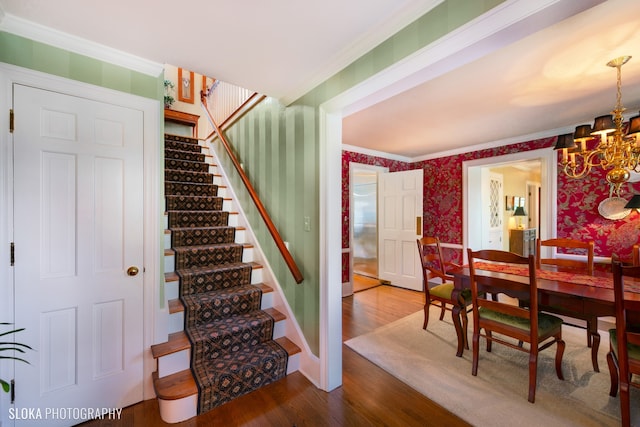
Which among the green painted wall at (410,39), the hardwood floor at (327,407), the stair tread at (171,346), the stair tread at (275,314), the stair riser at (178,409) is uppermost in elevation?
the green painted wall at (410,39)

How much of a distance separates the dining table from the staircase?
174 cm

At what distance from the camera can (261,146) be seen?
2941mm

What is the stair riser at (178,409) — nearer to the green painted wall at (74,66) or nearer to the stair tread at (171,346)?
the stair tread at (171,346)

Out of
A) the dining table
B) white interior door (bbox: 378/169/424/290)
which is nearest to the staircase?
the dining table

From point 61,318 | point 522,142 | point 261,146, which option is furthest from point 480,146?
point 61,318

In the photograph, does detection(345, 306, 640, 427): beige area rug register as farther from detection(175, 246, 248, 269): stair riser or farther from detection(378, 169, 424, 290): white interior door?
detection(378, 169, 424, 290): white interior door

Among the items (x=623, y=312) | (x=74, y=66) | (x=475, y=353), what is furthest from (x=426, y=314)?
(x=74, y=66)

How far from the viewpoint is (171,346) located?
1874 millimetres

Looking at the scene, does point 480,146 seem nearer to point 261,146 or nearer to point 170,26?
point 261,146

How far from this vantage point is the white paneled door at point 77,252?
1533 millimetres

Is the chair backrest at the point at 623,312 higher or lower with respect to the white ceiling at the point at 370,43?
lower

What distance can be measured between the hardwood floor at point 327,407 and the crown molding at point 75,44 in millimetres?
2320

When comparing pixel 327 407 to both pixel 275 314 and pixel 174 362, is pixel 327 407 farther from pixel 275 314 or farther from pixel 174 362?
pixel 174 362

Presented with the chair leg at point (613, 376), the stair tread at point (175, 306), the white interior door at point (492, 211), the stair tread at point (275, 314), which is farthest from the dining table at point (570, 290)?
the stair tread at point (175, 306)
